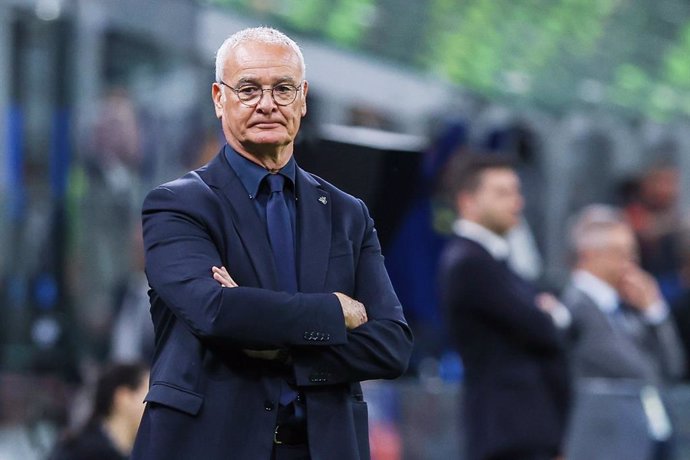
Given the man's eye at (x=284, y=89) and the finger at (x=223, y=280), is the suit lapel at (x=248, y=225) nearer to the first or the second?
the finger at (x=223, y=280)

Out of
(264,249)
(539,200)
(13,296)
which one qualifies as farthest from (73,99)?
(264,249)

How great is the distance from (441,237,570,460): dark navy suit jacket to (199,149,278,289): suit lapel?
366cm

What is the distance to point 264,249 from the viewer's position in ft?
13.3

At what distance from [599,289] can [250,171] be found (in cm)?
502

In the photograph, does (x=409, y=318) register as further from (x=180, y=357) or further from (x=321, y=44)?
(x=180, y=357)

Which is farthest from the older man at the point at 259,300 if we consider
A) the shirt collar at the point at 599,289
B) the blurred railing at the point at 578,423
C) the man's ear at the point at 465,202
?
the shirt collar at the point at 599,289

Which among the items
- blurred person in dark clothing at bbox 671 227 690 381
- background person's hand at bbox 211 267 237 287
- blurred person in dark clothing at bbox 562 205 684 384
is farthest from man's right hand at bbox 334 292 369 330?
blurred person in dark clothing at bbox 671 227 690 381

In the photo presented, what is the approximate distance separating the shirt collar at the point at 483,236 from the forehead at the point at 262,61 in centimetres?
380

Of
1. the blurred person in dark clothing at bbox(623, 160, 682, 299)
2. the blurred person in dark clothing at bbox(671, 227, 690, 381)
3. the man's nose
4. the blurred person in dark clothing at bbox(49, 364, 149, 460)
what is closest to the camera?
the man's nose

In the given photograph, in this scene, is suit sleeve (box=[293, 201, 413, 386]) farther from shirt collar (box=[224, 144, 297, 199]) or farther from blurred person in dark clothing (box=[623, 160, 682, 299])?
blurred person in dark clothing (box=[623, 160, 682, 299])

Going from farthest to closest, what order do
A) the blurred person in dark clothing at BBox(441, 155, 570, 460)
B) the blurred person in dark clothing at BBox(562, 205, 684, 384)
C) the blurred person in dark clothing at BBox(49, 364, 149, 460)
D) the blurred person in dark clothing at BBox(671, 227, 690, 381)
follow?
the blurred person in dark clothing at BBox(671, 227, 690, 381) → the blurred person in dark clothing at BBox(562, 205, 684, 384) → the blurred person in dark clothing at BBox(441, 155, 570, 460) → the blurred person in dark clothing at BBox(49, 364, 149, 460)

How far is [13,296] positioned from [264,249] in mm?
6644

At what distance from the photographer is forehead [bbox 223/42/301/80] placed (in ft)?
13.3

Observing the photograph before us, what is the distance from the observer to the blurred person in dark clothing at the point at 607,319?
8703mm
